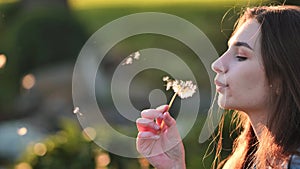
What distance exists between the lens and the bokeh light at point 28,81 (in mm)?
9406

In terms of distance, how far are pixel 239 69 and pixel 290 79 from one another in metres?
0.16

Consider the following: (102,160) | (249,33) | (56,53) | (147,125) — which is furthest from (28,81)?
(249,33)

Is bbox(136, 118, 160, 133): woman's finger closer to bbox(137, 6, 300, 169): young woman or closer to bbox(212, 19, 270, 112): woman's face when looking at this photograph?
bbox(137, 6, 300, 169): young woman

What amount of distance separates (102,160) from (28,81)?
529 cm

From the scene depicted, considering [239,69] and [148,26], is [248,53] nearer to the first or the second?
[239,69]

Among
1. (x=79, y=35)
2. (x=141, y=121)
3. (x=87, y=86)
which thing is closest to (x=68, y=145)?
(x=141, y=121)

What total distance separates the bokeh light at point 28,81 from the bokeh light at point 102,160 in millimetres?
4967

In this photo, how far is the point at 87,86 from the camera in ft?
29.7

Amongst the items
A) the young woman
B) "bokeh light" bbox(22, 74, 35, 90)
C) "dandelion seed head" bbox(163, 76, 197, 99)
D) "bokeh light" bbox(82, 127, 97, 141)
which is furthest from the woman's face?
"bokeh light" bbox(22, 74, 35, 90)

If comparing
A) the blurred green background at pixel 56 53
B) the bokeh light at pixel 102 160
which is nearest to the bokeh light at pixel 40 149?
the bokeh light at pixel 102 160

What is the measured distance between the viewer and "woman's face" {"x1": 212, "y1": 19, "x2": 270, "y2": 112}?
8.25ft

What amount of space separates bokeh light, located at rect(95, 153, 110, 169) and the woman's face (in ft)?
6.46

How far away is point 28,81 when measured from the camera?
960 cm

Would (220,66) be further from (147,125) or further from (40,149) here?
(40,149)
